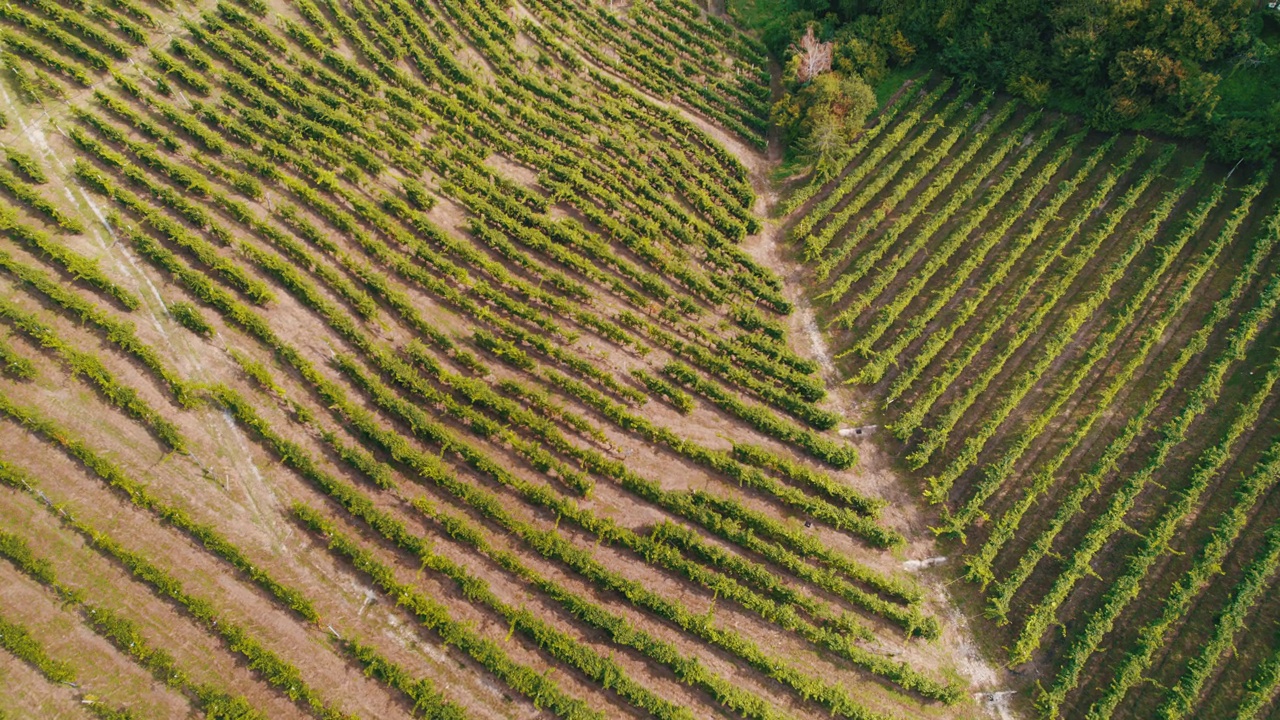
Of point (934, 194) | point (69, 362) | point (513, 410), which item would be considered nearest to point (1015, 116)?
point (934, 194)

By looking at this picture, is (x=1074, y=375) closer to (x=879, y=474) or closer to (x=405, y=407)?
(x=879, y=474)

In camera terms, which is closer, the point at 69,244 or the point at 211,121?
the point at 69,244

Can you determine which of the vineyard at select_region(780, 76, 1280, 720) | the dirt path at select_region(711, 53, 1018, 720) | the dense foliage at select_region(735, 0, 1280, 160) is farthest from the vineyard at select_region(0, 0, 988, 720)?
the dense foliage at select_region(735, 0, 1280, 160)

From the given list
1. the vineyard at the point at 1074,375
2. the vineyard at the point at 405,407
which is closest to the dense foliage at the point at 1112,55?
the vineyard at the point at 1074,375

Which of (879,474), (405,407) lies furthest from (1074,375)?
(405,407)

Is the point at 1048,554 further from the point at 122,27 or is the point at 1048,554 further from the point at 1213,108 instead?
the point at 122,27

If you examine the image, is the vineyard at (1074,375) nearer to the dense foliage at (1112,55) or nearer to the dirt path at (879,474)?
the dirt path at (879,474)
